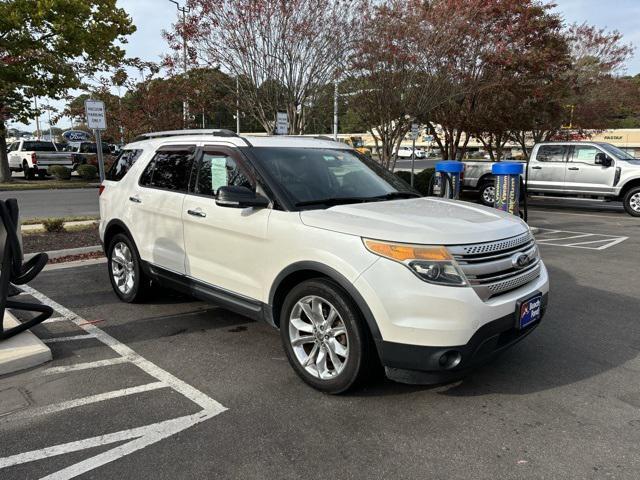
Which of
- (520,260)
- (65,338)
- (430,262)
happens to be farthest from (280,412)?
(65,338)

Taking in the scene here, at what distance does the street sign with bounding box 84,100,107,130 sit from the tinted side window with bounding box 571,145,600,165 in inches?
496

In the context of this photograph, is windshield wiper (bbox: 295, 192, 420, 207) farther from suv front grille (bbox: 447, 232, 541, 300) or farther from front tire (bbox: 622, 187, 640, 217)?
front tire (bbox: 622, 187, 640, 217)

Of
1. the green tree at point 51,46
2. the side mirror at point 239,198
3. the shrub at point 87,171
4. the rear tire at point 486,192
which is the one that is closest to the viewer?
the side mirror at point 239,198

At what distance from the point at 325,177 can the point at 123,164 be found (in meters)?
2.78

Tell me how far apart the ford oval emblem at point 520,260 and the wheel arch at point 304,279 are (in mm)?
1083

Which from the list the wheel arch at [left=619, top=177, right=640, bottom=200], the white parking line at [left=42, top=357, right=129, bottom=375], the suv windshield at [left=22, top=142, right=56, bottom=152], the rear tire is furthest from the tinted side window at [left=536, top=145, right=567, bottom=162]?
the suv windshield at [left=22, top=142, right=56, bottom=152]

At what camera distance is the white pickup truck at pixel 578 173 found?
13523 millimetres

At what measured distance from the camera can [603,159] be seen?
13.9m

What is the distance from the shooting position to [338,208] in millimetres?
3674

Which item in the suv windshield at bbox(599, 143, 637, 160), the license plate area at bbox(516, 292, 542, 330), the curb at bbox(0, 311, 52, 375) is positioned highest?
the suv windshield at bbox(599, 143, 637, 160)

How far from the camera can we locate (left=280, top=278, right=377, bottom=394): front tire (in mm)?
3191

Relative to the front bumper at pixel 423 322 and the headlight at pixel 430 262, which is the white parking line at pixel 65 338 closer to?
the front bumper at pixel 423 322

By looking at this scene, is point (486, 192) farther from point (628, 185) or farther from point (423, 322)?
point (423, 322)

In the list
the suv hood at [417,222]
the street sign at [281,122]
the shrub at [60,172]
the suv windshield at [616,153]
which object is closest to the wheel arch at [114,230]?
the suv hood at [417,222]
